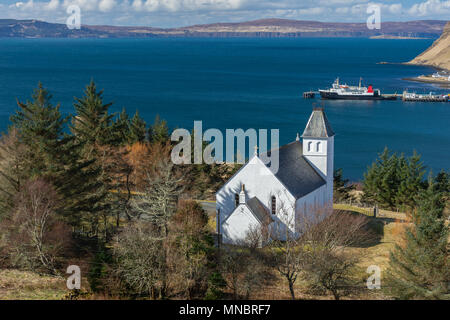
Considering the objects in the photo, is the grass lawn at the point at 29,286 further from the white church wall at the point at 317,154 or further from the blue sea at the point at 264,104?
the blue sea at the point at 264,104

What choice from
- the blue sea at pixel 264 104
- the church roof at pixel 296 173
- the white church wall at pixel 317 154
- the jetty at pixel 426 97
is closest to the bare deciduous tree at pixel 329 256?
the church roof at pixel 296 173

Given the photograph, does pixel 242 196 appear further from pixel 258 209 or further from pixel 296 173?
pixel 296 173

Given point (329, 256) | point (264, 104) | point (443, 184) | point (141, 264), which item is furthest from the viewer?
point (264, 104)

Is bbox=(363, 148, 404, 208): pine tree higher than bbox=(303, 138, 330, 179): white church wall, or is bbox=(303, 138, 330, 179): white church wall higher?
bbox=(303, 138, 330, 179): white church wall

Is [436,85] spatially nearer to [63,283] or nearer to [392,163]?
[392,163]

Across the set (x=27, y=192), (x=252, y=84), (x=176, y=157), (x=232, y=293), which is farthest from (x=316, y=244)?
(x=252, y=84)

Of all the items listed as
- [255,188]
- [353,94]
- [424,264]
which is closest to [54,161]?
[255,188]

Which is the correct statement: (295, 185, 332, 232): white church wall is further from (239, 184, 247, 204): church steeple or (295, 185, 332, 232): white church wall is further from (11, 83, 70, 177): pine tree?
(11, 83, 70, 177): pine tree

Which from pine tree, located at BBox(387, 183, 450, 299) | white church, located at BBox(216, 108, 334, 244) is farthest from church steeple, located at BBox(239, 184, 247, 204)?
pine tree, located at BBox(387, 183, 450, 299)
